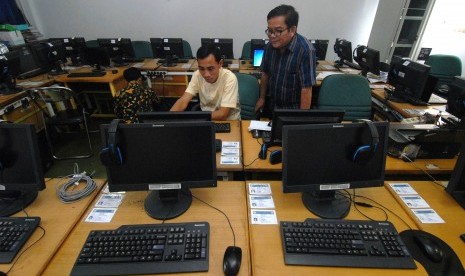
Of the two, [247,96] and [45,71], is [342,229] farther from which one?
[45,71]

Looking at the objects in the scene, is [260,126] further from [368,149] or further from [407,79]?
[407,79]

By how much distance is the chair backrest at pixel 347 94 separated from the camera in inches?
93.2

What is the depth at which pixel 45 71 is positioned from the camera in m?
3.40

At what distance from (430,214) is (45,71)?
4.43m

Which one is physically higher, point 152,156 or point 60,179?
point 152,156

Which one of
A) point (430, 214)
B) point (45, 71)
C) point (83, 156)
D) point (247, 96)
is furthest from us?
point (45, 71)

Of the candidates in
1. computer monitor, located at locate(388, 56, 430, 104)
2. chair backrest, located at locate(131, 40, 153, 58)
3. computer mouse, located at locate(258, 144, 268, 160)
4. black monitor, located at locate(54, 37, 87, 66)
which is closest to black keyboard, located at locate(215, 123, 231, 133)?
computer mouse, located at locate(258, 144, 268, 160)

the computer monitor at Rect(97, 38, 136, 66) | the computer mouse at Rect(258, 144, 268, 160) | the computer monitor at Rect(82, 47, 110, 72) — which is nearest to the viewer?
the computer mouse at Rect(258, 144, 268, 160)

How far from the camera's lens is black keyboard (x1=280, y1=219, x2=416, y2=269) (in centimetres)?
91

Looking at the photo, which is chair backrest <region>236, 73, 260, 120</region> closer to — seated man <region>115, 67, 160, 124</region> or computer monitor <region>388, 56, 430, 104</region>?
seated man <region>115, 67, 160, 124</region>

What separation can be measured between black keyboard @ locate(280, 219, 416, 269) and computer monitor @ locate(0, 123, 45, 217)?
1126 mm

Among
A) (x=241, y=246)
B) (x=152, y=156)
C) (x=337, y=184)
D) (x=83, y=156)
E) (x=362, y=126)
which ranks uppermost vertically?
(x=362, y=126)

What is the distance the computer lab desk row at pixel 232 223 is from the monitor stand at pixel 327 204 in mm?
36

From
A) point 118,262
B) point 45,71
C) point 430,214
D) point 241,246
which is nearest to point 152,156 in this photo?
point 118,262
